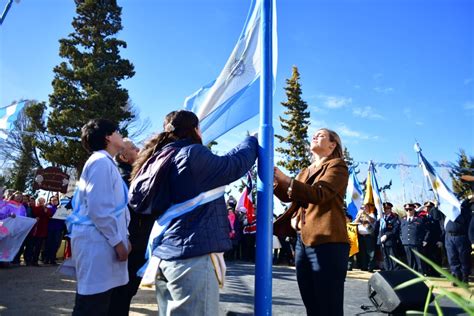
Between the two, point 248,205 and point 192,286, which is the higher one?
point 248,205

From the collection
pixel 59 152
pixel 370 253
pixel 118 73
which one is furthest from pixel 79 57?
pixel 370 253

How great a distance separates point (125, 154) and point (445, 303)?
4.35 meters

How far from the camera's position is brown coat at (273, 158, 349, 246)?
232 centimetres

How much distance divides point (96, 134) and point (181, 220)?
134cm

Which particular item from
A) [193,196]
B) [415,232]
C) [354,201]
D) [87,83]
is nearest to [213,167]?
[193,196]

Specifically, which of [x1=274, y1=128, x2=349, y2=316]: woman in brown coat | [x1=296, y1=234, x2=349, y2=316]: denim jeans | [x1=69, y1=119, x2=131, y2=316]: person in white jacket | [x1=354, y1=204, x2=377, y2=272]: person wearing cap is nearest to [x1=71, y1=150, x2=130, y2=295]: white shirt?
[x1=69, y1=119, x2=131, y2=316]: person in white jacket

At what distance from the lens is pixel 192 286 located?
5.98ft

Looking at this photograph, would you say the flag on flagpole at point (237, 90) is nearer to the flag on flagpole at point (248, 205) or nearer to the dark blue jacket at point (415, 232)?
the dark blue jacket at point (415, 232)

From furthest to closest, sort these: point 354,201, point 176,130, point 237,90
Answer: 1. point 354,201
2. point 237,90
3. point 176,130

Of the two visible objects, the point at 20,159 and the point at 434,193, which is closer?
the point at 434,193

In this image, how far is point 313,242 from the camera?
245 centimetres

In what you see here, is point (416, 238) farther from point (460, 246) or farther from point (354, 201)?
point (354, 201)

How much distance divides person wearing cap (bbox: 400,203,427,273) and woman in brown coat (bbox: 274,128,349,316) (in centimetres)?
837

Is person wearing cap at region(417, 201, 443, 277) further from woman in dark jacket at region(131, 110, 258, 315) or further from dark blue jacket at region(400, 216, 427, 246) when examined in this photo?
woman in dark jacket at region(131, 110, 258, 315)
